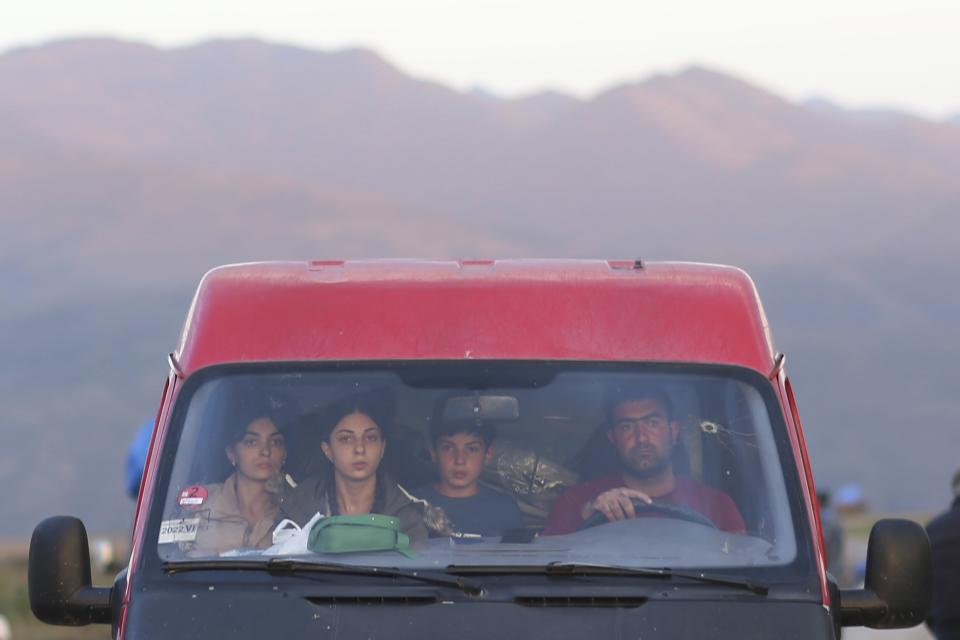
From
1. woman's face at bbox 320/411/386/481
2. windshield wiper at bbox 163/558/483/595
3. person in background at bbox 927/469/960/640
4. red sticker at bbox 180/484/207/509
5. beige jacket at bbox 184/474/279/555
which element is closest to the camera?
windshield wiper at bbox 163/558/483/595

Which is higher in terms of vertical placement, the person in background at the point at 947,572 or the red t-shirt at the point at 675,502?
the red t-shirt at the point at 675,502

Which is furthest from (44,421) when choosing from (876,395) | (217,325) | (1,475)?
(217,325)

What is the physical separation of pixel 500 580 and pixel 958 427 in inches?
6121

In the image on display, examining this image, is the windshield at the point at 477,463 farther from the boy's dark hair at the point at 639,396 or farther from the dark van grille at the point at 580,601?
the dark van grille at the point at 580,601

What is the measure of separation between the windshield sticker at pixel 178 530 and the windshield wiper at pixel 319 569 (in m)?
0.12

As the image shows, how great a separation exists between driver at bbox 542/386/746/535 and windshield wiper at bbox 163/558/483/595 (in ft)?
1.52

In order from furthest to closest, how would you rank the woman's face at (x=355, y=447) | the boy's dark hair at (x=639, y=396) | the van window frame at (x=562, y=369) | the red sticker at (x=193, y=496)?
the boy's dark hair at (x=639, y=396) < the woman's face at (x=355, y=447) < the red sticker at (x=193, y=496) < the van window frame at (x=562, y=369)

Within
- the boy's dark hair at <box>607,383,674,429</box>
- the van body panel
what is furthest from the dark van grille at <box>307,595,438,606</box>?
the boy's dark hair at <box>607,383,674,429</box>

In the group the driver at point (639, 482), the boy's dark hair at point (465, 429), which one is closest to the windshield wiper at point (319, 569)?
the driver at point (639, 482)

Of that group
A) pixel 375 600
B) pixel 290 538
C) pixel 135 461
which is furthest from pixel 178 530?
pixel 135 461

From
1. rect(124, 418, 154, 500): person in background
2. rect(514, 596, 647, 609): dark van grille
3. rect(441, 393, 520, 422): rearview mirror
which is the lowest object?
rect(514, 596, 647, 609): dark van grille

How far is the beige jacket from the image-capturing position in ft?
17.3

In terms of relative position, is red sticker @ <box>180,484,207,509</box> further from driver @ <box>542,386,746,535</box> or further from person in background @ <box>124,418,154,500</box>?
person in background @ <box>124,418,154,500</box>

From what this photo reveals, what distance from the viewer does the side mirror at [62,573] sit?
5270 millimetres
